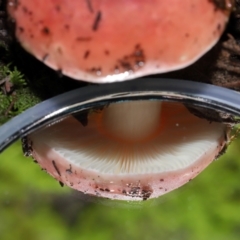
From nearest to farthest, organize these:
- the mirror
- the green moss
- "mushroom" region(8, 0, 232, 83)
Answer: "mushroom" region(8, 0, 232, 83) → the mirror → the green moss

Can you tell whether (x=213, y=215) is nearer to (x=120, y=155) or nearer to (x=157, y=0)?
(x=120, y=155)

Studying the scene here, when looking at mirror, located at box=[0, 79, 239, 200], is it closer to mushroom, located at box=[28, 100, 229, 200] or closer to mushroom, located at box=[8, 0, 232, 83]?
mushroom, located at box=[28, 100, 229, 200]

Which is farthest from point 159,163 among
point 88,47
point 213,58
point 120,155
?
point 88,47

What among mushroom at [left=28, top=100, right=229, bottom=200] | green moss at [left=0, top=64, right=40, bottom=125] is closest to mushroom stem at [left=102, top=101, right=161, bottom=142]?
mushroom at [left=28, top=100, right=229, bottom=200]

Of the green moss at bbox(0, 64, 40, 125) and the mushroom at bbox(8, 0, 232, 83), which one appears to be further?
the green moss at bbox(0, 64, 40, 125)

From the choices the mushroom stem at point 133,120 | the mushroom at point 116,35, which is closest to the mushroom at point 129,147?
the mushroom stem at point 133,120

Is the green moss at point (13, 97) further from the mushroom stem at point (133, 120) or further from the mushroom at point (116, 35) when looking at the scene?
the mushroom at point (116, 35)

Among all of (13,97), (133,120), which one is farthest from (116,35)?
(13,97)

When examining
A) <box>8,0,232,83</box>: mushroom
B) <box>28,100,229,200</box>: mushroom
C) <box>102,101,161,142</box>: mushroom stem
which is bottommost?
<box>28,100,229,200</box>: mushroom

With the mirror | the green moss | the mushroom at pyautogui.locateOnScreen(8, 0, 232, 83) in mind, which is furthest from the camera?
the green moss
